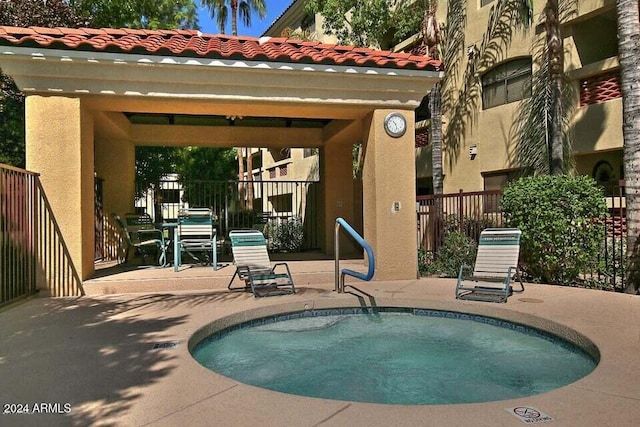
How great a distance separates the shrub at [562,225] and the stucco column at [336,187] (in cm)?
516

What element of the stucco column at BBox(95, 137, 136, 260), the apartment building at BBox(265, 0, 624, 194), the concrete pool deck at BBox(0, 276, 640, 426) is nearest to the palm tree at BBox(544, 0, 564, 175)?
the apartment building at BBox(265, 0, 624, 194)

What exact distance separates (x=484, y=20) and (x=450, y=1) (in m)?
1.92

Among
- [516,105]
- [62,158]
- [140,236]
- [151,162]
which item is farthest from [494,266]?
[151,162]

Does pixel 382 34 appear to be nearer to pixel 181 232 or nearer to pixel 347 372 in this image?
pixel 181 232

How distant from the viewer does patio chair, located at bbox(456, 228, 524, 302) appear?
729cm

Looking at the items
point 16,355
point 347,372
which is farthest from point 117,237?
point 347,372

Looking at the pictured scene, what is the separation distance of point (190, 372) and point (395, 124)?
6.47 metres

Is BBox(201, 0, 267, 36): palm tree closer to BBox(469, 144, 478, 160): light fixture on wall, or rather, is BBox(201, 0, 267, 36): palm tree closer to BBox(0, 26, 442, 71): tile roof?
BBox(469, 144, 478, 160): light fixture on wall

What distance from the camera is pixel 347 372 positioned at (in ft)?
15.3

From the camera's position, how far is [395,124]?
29.0ft

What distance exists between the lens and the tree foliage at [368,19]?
61.2 ft

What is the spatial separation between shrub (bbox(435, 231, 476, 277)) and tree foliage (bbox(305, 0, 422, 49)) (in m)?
12.0

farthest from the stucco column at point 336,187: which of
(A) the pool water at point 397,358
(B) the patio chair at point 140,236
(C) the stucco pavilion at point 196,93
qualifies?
(A) the pool water at point 397,358

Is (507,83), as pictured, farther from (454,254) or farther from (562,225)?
(562,225)
